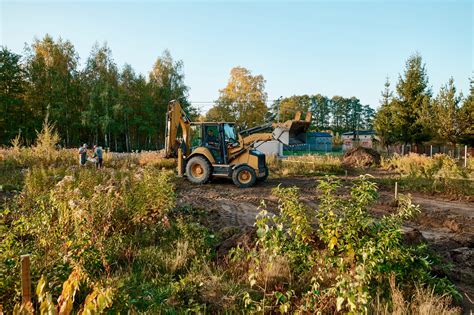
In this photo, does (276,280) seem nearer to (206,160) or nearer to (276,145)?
(206,160)

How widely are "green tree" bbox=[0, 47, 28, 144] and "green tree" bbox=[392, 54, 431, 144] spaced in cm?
3041

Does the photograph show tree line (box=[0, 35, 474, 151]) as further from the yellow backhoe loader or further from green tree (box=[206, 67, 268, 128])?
the yellow backhoe loader

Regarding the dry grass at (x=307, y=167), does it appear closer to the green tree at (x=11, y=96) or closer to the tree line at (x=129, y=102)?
the tree line at (x=129, y=102)

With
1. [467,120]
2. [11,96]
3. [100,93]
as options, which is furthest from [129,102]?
[467,120]

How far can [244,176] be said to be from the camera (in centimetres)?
1143

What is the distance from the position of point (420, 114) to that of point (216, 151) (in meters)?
15.8

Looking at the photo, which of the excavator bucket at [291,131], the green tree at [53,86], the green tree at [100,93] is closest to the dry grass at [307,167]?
the excavator bucket at [291,131]

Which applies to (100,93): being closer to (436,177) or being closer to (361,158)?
(361,158)

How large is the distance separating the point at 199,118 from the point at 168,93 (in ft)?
26.5

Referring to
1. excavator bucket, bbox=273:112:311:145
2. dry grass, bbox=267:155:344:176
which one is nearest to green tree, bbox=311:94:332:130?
dry grass, bbox=267:155:344:176

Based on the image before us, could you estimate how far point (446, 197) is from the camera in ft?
32.6

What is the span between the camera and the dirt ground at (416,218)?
14.7 feet

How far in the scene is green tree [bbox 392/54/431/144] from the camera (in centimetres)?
2209

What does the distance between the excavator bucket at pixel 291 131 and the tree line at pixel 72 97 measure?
72.1 feet
